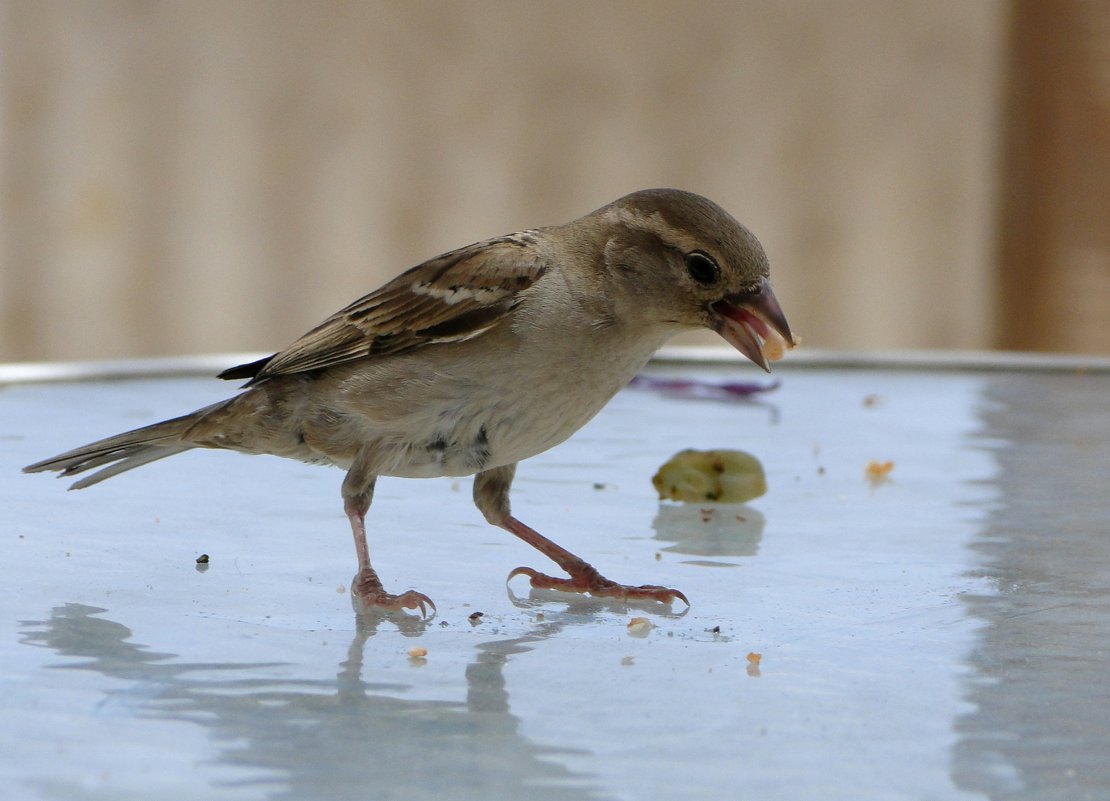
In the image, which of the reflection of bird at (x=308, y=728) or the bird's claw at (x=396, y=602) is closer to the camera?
the reflection of bird at (x=308, y=728)

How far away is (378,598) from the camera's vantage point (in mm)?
2871

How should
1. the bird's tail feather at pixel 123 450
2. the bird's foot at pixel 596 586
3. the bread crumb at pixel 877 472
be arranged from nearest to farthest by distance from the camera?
the bird's foot at pixel 596 586 → the bird's tail feather at pixel 123 450 → the bread crumb at pixel 877 472

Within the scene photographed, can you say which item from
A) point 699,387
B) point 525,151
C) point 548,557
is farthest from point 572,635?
point 525,151

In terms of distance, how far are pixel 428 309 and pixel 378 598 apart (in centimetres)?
79

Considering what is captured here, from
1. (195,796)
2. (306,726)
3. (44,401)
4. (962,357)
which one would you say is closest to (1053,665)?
(306,726)

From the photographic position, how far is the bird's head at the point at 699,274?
320 cm

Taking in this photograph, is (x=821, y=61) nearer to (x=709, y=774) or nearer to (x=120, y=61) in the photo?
(x=120, y=61)

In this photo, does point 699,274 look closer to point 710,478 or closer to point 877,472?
point 710,478

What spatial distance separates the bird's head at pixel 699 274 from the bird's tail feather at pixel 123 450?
1059mm

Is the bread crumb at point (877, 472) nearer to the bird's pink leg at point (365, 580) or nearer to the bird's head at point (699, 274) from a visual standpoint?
the bird's head at point (699, 274)

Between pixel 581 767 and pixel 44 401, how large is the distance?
363 cm

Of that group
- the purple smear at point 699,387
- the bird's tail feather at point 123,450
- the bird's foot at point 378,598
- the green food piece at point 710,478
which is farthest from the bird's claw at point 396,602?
the purple smear at point 699,387

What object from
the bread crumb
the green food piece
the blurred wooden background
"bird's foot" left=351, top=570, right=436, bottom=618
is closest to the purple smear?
the bread crumb

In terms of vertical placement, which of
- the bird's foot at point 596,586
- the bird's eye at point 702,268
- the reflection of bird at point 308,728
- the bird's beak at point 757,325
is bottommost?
the reflection of bird at point 308,728
